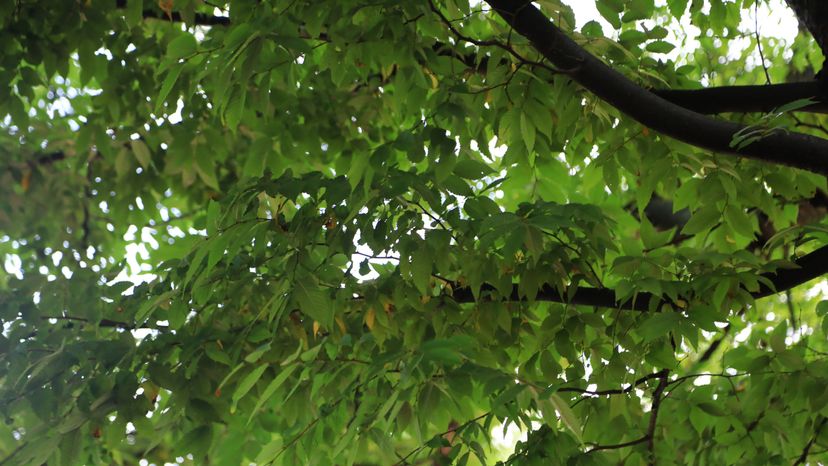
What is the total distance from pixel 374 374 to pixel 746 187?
1414 mm

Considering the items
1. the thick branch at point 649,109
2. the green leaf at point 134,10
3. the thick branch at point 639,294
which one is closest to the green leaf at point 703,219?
the thick branch at point 639,294

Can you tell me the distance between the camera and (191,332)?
2625 mm

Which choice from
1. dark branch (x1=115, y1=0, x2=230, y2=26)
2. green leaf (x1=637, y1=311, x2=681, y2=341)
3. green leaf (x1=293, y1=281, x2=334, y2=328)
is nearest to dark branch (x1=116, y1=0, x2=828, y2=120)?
green leaf (x1=637, y1=311, x2=681, y2=341)

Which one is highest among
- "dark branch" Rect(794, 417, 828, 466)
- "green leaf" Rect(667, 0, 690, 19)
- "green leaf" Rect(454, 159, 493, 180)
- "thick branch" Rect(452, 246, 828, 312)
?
"green leaf" Rect(667, 0, 690, 19)

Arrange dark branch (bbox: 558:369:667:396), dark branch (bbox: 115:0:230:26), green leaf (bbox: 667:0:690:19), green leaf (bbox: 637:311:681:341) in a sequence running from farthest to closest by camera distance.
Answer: dark branch (bbox: 115:0:230:26) → green leaf (bbox: 667:0:690:19) → dark branch (bbox: 558:369:667:396) → green leaf (bbox: 637:311:681:341)

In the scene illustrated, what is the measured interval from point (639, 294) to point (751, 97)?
0.66 m

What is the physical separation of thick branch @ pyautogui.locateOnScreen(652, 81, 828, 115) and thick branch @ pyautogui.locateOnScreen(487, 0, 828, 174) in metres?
0.18

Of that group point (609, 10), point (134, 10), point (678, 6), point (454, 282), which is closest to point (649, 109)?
point (609, 10)

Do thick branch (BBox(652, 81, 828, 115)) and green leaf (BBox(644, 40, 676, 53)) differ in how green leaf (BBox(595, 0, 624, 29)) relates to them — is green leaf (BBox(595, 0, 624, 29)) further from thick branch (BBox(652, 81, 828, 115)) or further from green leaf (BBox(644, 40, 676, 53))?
thick branch (BBox(652, 81, 828, 115))

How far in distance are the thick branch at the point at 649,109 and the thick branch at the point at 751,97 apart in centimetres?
18

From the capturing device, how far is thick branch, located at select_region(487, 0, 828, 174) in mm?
2160

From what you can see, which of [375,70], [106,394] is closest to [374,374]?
[106,394]

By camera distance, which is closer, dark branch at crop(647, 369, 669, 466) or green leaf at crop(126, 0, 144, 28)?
dark branch at crop(647, 369, 669, 466)

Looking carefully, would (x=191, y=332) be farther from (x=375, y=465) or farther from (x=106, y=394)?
(x=375, y=465)
